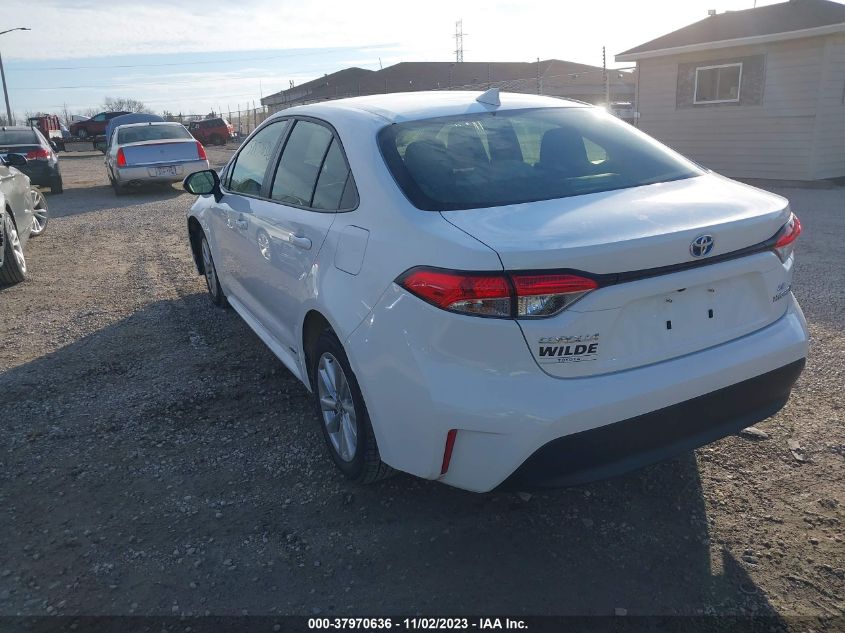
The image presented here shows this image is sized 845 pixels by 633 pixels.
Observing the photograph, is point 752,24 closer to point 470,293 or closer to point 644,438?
point 644,438

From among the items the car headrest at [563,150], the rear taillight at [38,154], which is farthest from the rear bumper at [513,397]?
the rear taillight at [38,154]

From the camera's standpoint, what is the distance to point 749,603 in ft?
7.97

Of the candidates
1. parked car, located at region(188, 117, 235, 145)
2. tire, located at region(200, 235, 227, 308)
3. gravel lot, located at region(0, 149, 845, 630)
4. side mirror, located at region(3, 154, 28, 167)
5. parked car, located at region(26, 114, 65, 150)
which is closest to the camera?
gravel lot, located at region(0, 149, 845, 630)

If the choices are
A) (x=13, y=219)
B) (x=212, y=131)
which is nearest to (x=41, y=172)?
(x=13, y=219)

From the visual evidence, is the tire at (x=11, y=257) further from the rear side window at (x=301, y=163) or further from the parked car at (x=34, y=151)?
the parked car at (x=34, y=151)

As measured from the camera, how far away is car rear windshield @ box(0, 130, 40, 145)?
548 inches

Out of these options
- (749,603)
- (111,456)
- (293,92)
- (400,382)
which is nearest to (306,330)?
(400,382)

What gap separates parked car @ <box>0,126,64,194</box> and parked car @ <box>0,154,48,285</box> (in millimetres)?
5886

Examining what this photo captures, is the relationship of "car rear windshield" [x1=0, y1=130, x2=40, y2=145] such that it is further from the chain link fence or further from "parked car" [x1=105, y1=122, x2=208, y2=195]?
the chain link fence

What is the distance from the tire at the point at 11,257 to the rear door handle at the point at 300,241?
482 centimetres

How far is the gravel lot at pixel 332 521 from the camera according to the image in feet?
8.34

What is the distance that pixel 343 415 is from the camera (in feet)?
10.4

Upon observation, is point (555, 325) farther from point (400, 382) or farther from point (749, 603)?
point (749, 603)

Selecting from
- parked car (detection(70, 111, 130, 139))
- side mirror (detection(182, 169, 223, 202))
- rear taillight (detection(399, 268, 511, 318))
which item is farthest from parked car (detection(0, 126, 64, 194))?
parked car (detection(70, 111, 130, 139))
